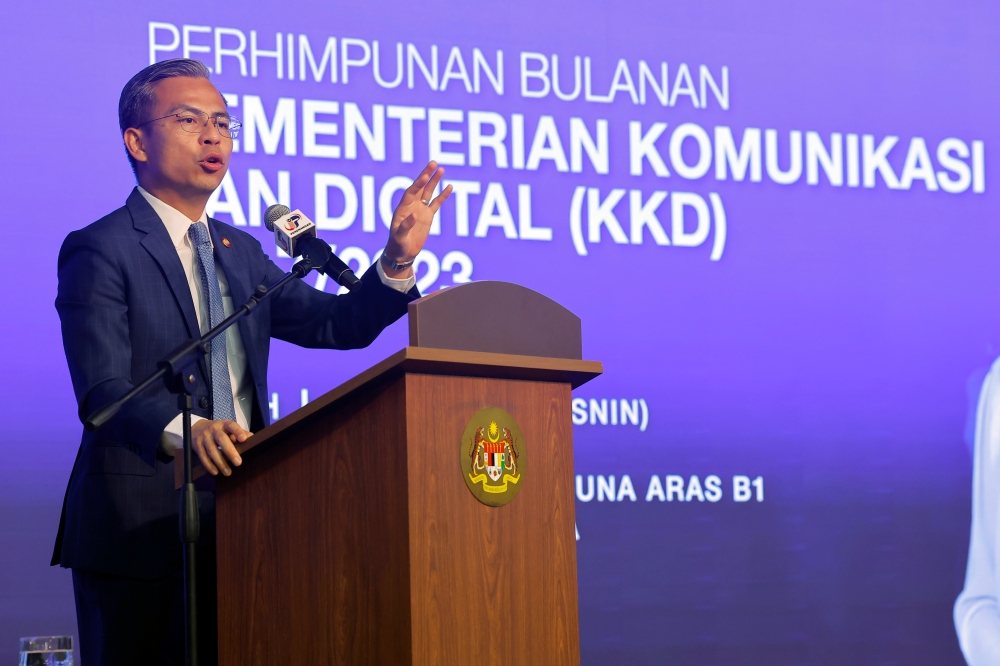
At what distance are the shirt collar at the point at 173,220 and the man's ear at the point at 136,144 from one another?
71mm

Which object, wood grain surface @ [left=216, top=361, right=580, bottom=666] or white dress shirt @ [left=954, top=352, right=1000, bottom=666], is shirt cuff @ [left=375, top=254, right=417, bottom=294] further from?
white dress shirt @ [left=954, top=352, right=1000, bottom=666]

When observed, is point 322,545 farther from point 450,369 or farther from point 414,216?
point 414,216

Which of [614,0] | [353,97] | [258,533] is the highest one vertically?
[614,0]

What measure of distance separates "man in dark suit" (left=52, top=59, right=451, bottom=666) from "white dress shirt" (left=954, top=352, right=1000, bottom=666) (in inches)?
104

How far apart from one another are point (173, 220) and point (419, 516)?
105cm

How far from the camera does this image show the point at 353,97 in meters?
3.63

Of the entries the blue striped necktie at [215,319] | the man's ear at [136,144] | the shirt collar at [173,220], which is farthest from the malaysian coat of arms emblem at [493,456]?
the man's ear at [136,144]

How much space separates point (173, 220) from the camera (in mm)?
2283

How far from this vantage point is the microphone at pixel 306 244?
6.46 ft

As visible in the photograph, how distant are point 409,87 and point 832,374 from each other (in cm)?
175

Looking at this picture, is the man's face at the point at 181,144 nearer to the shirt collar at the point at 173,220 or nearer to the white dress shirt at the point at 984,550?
the shirt collar at the point at 173,220

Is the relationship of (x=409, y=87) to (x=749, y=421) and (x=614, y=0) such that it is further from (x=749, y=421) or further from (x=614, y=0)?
(x=749, y=421)

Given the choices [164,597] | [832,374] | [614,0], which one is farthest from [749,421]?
[164,597]

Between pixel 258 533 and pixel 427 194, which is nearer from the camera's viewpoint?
pixel 258 533
